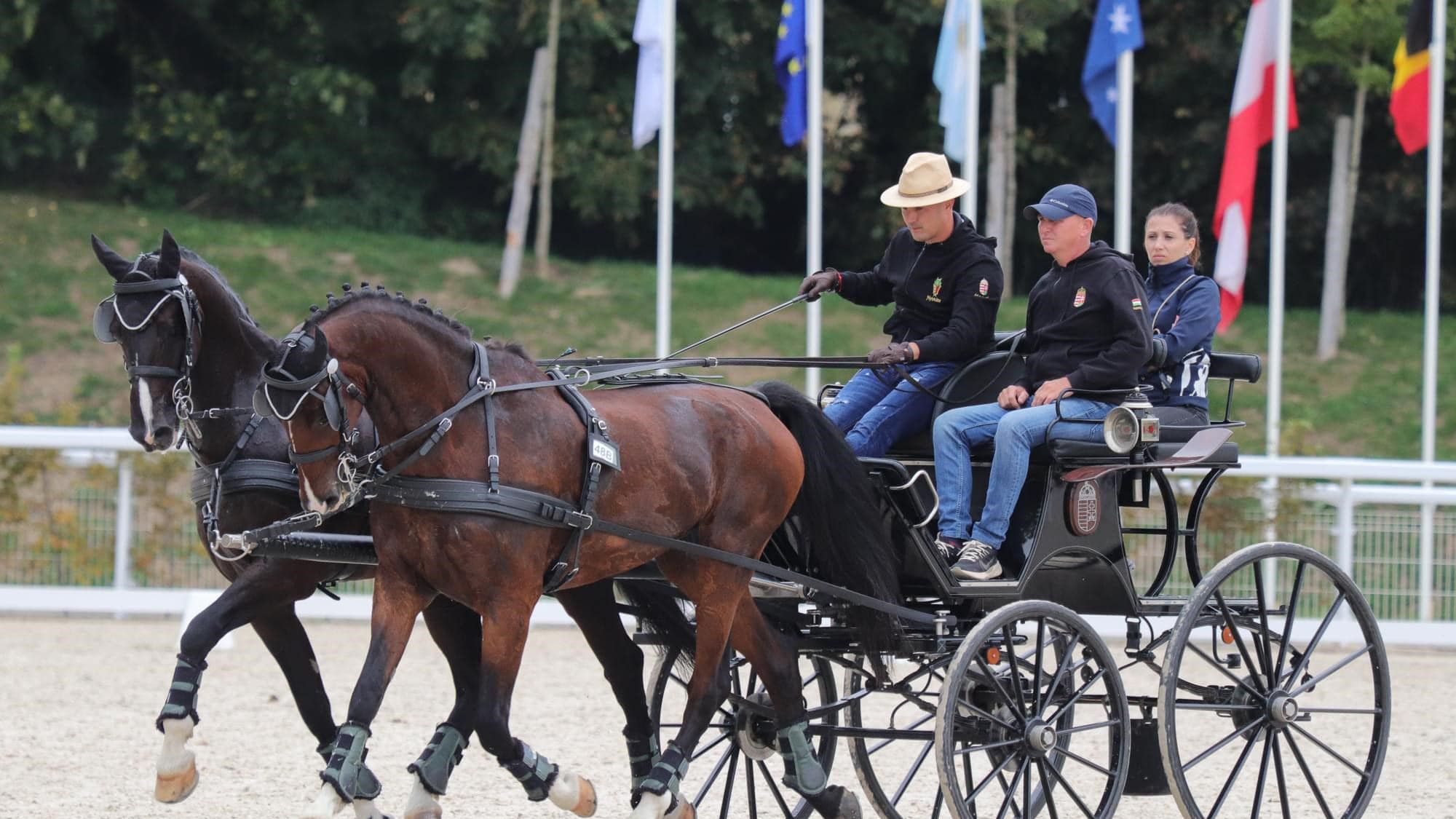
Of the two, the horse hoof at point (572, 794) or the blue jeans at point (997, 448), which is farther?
the blue jeans at point (997, 448)

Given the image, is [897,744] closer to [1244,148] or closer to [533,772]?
[533,772]

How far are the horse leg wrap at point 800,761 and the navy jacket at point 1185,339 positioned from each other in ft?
5.51

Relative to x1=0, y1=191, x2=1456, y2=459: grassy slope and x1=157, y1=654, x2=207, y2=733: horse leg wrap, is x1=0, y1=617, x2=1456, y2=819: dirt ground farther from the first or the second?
x1=0, y1=191, x2=1456, y2=459: grassy slope

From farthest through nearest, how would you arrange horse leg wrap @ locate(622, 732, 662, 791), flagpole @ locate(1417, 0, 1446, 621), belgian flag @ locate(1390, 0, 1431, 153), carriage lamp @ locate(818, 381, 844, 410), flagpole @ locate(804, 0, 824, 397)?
flagpole @ locate(804, 0, 824, 397)
belgian flag @ locate(1390, 0, 1431, 153)
flagpole @ locate(1417, 0, 1446, 621)
carriage lamp @ locate(818, 381, 844, 410)
horse leg wrap @ locate(622, 732, 662, 791)

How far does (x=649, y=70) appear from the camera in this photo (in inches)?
618

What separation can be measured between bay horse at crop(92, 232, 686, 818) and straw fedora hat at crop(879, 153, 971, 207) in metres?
1.64

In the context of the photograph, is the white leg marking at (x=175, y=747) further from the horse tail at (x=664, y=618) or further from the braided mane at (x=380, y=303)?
the horse tail at (x=664, y=618)

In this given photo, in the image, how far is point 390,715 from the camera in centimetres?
886

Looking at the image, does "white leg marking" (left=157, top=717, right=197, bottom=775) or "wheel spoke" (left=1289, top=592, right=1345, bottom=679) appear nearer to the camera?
"white leg marking" (left=157, top=717, right=197, bottom=775)

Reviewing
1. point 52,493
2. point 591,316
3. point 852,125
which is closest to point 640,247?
point 852,125

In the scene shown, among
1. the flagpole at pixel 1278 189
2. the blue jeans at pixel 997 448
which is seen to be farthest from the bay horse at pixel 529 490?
the flagpole at pixel 1278 189

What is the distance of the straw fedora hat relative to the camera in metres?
6.02

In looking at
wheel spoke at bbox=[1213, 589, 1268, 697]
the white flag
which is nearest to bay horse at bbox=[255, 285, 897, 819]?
wheel spoke at bbox=[1213, 589, 1268, 697]

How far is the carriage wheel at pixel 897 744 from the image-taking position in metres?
5.77
